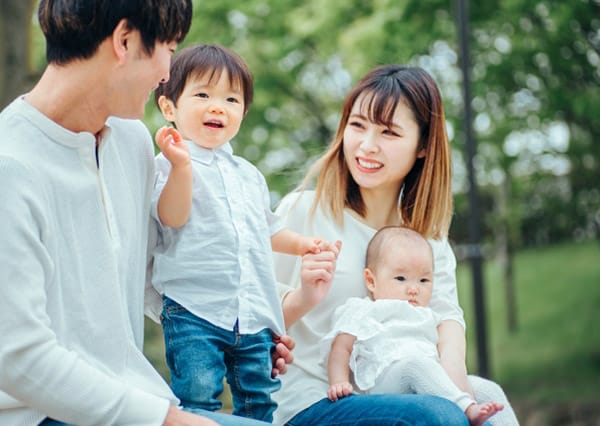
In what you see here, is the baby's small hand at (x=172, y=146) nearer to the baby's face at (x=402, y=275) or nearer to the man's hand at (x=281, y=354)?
the man's hand at (x=281, y=354)

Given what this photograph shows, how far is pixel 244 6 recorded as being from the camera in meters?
11.6

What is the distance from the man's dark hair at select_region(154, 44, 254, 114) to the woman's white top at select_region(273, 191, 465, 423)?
0.60 metres

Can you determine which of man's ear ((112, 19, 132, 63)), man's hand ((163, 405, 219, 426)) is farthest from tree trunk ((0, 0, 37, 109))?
man's hand ((163, 405, 219, 426))

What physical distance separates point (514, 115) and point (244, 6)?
12.0ft

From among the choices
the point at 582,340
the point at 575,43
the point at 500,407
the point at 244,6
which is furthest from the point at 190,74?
the point at 582,340

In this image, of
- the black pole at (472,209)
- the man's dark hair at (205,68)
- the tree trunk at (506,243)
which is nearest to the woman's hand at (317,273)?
the man's dark hair at (205,68)

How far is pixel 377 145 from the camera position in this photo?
300 centimetres

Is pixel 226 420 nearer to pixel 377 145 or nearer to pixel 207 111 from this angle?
pixel 207 111

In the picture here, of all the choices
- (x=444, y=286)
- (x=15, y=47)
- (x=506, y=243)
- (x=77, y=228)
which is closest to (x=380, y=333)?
(x=444, y=286)

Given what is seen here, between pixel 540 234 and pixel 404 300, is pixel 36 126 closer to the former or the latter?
pixel 404 300

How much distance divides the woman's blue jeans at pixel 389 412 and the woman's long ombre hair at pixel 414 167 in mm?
706

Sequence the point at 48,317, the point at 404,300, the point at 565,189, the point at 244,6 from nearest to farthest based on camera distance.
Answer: the point at 48,317
the point at 404,300
the point at 244,6
the point at 565,189

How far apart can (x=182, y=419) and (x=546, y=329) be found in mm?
12744

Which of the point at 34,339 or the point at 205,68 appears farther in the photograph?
the point at 205,68
